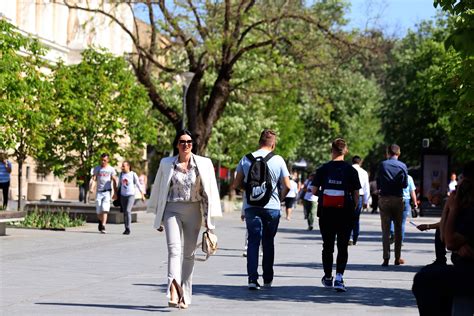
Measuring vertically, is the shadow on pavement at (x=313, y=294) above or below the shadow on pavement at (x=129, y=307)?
above

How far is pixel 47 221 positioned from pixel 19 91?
3.51 m

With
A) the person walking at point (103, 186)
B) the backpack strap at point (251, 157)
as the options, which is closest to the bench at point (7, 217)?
the person walking at point (103, 186)

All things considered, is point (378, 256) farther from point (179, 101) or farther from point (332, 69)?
point (179, 101)

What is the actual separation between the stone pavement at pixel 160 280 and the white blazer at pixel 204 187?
864mm

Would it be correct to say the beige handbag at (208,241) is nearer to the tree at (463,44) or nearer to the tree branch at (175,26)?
the tree at (463,44)

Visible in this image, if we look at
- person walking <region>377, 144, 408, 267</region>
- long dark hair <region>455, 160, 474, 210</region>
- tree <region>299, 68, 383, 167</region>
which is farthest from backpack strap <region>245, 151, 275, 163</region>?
tree <region>299, 68, 383, 167</region>

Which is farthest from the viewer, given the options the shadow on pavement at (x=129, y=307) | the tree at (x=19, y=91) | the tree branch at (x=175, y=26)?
the tree branch at (x=175, y=26)

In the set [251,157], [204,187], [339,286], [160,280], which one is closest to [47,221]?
[160,280]

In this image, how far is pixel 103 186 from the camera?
93.8 feet

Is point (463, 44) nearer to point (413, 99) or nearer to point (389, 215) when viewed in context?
point (389, 215)

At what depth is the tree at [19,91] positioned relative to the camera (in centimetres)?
2623

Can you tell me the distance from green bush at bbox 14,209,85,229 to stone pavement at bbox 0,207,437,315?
334cm

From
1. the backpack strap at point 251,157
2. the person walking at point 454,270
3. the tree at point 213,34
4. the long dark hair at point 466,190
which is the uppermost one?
the tree at point 213,34

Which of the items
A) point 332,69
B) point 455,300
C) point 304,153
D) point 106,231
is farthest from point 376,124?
point 455,300
